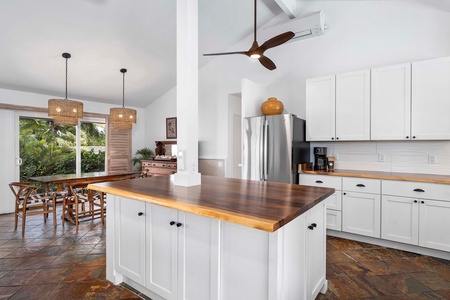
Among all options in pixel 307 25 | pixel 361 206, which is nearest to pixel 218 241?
pixel 361 206

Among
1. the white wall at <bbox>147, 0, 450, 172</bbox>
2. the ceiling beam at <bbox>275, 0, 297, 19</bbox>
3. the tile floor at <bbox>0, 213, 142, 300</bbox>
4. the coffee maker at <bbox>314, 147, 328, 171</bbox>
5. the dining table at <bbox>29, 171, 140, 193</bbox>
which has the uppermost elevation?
the ceiling beam at <bbox>275, 0, 297, 19</bbox>

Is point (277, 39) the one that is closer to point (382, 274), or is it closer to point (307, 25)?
point (307, 25)

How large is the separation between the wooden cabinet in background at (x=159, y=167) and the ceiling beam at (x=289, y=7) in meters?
3.53

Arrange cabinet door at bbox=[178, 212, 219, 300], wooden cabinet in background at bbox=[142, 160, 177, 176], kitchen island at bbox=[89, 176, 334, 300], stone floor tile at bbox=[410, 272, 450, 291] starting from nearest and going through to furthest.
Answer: kitchen island at bbox=[89, 176, 334, 300], cabinet door at bbox=[178, 212, 219, 300], stone floor tile at bbox=[410, 272, 450, 291], wooden cabinet in background at bbox=[142, 160, 177, 176]

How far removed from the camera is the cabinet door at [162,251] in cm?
173

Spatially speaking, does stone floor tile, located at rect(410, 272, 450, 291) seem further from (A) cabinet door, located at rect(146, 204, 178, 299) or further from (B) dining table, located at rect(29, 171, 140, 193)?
(B) dining table, located at rect(29, 171, 140, 193)

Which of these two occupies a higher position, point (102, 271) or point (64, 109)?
point (64, 109)

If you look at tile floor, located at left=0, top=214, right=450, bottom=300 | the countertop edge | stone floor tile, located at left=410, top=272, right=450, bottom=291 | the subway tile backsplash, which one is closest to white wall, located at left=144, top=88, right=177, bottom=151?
tile floor, located at left=0, top=214, right=450, bottom=300

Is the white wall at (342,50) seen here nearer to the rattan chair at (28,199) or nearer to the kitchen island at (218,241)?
the kitchen island at (218,241)

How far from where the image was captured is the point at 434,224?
8.75ft

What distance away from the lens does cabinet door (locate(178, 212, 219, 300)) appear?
1.52 m

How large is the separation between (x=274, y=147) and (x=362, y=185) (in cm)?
121

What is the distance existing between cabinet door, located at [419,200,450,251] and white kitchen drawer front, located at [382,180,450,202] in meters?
0.07

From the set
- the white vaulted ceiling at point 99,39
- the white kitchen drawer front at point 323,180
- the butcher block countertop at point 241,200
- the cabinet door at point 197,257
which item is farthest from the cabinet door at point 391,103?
the cabinet door at point 197,257
